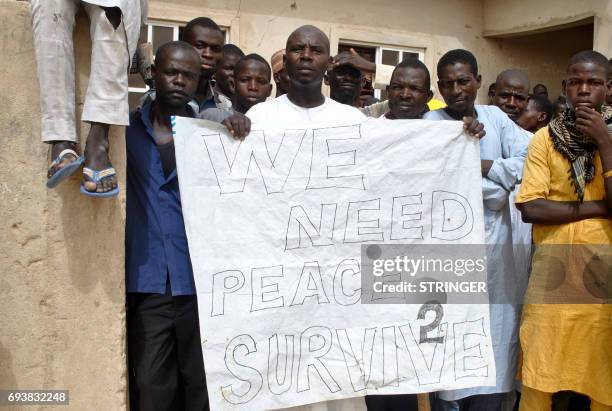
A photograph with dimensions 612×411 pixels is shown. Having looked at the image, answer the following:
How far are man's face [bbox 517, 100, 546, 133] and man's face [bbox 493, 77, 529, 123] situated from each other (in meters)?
0.85

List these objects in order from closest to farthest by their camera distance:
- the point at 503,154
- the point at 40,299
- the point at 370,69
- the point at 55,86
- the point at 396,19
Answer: the point at 55,86 → the point at 40,299 → the point at 503,154 → the point at 370,69 → the point at 396,19

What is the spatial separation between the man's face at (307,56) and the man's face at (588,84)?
125cm

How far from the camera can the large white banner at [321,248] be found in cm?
293

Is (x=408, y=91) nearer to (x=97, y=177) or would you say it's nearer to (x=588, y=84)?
(x=588, y=84)

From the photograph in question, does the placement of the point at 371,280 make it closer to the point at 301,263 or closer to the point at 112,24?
the point at 301,263

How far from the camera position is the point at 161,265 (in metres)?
2.96

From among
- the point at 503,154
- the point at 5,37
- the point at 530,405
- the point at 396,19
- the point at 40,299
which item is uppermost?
the point at 396,19

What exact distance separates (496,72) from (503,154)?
5.20m

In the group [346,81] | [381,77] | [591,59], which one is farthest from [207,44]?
[381,77]

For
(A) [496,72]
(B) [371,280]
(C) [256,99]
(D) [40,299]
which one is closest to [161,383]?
(D) [40,299]

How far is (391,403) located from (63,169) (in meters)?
2.14

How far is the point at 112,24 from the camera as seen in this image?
272 cm

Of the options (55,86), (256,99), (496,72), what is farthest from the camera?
(496,72)

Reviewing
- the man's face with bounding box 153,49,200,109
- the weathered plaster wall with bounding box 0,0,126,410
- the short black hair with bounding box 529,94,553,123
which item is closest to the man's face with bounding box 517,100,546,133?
the short black hair with bounding box 529,94,553,123
